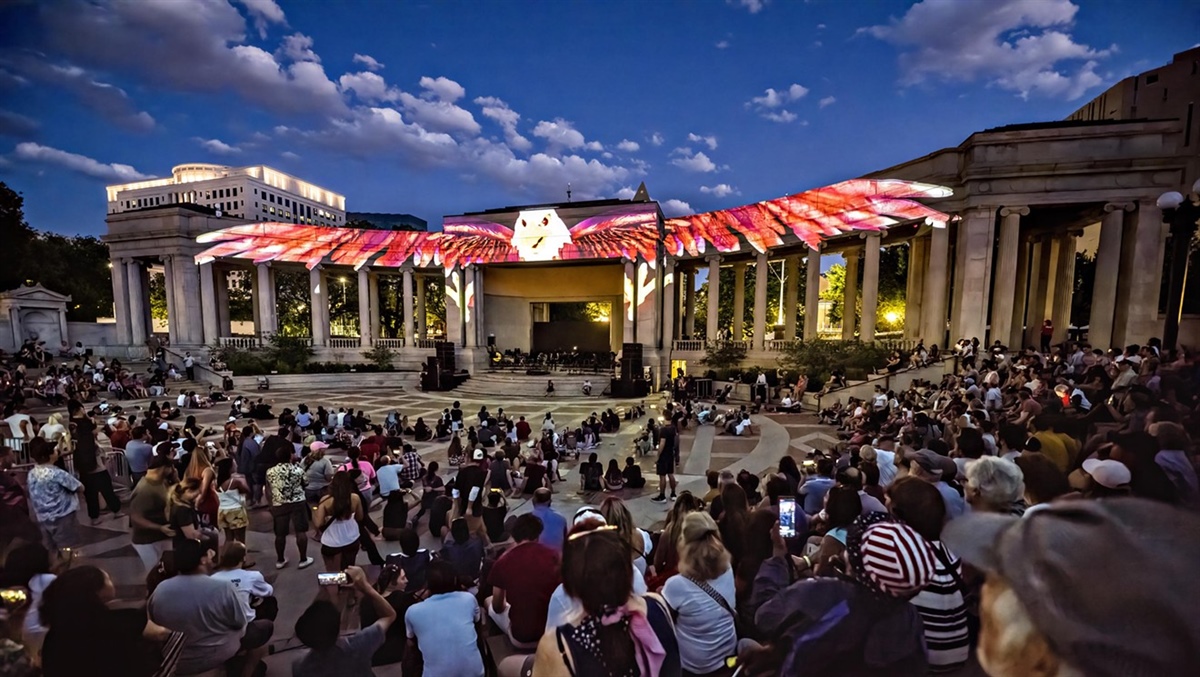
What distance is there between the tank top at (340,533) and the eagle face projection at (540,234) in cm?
2435

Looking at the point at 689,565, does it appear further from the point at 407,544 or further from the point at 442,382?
the point at 442,382

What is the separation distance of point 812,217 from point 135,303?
4409cm

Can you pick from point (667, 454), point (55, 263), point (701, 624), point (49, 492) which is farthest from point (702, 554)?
point (55, 263)

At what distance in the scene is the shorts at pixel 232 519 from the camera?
556 cm

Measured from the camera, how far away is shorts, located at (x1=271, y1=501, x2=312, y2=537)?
5648mm

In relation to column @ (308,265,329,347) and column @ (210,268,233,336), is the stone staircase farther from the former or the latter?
column @ (210,268,233,336)

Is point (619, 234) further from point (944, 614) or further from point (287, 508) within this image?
point (944, 614)

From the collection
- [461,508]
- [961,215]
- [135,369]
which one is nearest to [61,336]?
[135,369]

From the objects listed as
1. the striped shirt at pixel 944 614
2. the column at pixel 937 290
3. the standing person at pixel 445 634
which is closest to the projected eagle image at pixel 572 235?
the column at pixel 937 290

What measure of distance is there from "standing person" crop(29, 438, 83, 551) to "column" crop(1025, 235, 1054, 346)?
32538 mm

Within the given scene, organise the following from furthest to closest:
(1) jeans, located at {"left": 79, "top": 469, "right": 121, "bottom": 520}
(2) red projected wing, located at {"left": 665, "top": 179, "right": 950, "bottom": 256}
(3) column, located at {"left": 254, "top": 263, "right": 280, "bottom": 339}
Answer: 1. (3) column, located at {"left": 254, "top": 263, "right": 280, "bottom": 339}
2. (2) red projected wing, located at {"left": 665, "top": 179, "right": 950, "bottom": 256}
3. (1) jeans, located at {"left": 79, "top": 469, "right": 121, "bottom": 520}

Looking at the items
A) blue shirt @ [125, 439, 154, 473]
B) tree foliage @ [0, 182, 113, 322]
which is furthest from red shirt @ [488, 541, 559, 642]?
tree foliage @ [0, 182, 113, 322]

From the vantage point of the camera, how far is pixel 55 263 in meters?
33.8

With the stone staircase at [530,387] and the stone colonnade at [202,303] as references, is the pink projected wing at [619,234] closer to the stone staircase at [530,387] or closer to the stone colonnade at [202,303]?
the stone staircase at [530,387]
